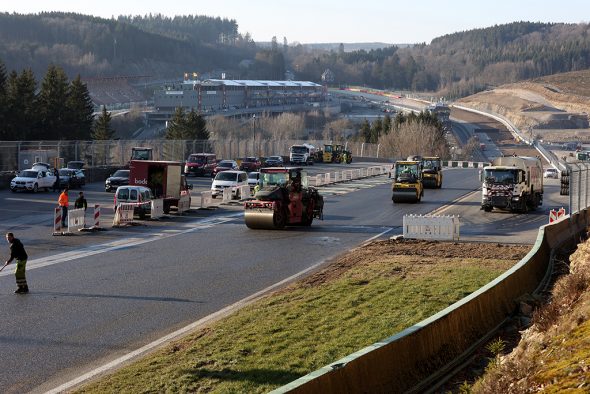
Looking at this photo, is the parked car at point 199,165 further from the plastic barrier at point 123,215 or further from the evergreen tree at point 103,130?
the plastic barrier at point 123,215

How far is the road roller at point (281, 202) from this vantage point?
37.5 metres

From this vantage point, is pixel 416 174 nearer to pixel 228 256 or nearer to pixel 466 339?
pixel 228 256

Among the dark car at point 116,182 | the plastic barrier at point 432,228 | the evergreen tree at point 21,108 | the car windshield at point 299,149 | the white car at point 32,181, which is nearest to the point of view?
the plastic barrier at point 432,228

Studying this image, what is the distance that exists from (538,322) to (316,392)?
20.4 ft

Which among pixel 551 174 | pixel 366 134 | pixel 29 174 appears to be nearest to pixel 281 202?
pixel 29 174

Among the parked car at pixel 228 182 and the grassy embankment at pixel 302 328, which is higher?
the parked car at pixel 228 182

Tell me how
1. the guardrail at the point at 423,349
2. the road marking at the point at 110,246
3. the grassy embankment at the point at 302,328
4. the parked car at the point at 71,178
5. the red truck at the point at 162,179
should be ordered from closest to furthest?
the guardrail at the point at 423,349, the grassy embankment at the point at 302,328, the road marking at the point at 110,246, the red truck at the point at 162,179, the parked car at the point at 71,178

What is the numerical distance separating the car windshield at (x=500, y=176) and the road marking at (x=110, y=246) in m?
13.4

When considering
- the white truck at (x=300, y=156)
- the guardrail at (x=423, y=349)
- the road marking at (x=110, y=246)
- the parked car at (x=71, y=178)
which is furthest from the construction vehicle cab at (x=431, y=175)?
the guardrail at (x=423, y=349)

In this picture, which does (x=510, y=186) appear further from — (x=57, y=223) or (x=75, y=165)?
(x=75, y=165)

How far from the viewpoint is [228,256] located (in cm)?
3019

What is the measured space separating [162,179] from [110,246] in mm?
12892

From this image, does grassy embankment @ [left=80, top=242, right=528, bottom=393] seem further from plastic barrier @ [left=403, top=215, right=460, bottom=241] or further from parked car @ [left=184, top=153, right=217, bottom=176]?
parked car @ [left=184, top=153, right=217, bottom=176]

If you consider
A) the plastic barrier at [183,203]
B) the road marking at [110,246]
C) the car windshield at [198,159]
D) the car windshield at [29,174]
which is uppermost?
the car windshield at [198,159]
